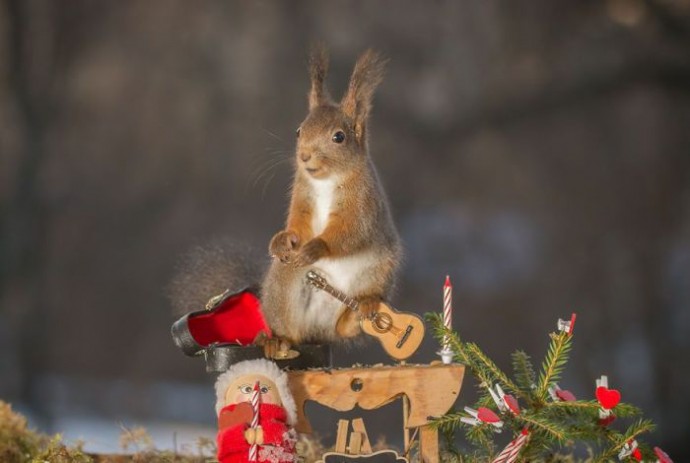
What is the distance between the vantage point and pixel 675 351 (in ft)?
11.4

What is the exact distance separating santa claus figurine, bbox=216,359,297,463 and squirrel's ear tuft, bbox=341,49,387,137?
42cm

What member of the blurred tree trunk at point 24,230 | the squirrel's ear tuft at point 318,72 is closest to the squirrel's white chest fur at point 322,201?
the squirrel's ear tuft at point 318,72

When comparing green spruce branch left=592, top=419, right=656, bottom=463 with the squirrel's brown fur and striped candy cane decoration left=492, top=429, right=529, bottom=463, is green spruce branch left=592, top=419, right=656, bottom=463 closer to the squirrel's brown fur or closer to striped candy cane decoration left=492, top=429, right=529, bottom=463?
striped candy cane decoration left=492, top=429, right=529, bottom=463

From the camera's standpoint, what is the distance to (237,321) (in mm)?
1592

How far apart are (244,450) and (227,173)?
7.89ft

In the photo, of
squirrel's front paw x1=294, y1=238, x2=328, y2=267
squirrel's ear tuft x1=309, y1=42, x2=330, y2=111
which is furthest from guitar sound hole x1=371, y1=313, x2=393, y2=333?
squirrel's ear tuft x1=309, y1=42, x2=330, y2=111

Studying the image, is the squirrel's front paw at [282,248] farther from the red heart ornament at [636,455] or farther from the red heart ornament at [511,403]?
the red heart ornament at [636,455]

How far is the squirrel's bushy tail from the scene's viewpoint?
171 cm

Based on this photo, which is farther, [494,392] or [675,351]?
[675,351]

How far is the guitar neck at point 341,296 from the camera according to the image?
1.47 meters

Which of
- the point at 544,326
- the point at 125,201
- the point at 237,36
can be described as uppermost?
the point at 237,36

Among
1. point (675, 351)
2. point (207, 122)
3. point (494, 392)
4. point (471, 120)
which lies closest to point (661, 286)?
point (675, 351)

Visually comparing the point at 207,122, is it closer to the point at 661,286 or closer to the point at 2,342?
the point at 2,342

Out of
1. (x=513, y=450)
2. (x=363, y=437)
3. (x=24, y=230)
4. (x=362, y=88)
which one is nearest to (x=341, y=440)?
(x=363, y=437)
